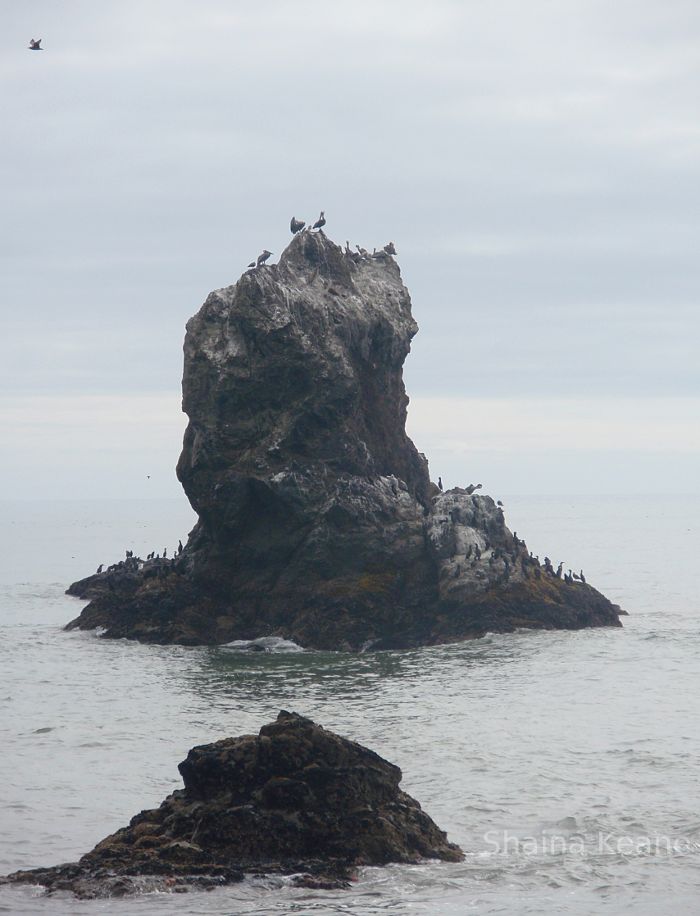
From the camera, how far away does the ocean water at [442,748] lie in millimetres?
22186

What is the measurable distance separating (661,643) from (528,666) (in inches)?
437

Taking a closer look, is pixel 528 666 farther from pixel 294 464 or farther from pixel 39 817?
pixel 39 817

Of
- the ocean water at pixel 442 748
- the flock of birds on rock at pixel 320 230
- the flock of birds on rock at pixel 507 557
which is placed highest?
the flock of birds on rock at pixel 320 230

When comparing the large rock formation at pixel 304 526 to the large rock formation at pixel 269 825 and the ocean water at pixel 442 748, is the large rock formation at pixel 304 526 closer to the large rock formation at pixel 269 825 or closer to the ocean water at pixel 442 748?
the ocean water at pixel 442 748

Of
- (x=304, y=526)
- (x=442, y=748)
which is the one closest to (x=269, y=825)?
(x=442, y=748)

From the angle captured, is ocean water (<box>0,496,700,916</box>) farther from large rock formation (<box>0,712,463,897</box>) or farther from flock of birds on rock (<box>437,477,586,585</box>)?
flock of birds on rock (<box>437,477,586,585</box>)

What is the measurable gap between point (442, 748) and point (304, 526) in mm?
24551

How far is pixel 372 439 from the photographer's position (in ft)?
208

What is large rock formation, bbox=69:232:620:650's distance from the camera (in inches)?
2235

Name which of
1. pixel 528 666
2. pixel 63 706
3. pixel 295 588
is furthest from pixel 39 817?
pixel 295 588

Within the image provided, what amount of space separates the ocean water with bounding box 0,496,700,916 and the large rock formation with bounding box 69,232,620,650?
8.56ft

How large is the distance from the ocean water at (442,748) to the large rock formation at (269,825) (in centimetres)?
56

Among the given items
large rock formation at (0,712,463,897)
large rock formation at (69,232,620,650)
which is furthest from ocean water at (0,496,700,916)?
large rock formation at (69,232,620,650)

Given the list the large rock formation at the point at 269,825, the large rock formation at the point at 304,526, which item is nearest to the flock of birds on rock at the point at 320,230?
A: the large rock formation at the point at 304,526
